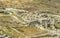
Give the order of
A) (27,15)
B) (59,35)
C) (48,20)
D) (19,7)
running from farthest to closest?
1. (19,7)
2. (27,15)
3. (48,20)
4. (59,35)

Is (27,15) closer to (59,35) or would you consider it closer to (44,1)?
(59,35)

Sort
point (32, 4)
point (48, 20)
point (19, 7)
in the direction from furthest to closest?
point (32, 4), point (19, 7), point (48, 20)

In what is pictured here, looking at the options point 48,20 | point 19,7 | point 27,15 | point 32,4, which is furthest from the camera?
point 32,4

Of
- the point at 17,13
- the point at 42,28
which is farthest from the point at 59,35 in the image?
the point at 17,13

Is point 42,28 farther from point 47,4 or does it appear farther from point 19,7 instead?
point 47,4

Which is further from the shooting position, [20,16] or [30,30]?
[20,16]

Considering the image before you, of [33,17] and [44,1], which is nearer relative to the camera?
[33,17]

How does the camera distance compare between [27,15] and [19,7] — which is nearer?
[27,15]

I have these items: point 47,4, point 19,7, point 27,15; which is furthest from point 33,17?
point 47,4

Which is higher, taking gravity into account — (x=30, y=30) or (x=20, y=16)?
(x=20, y=16)
